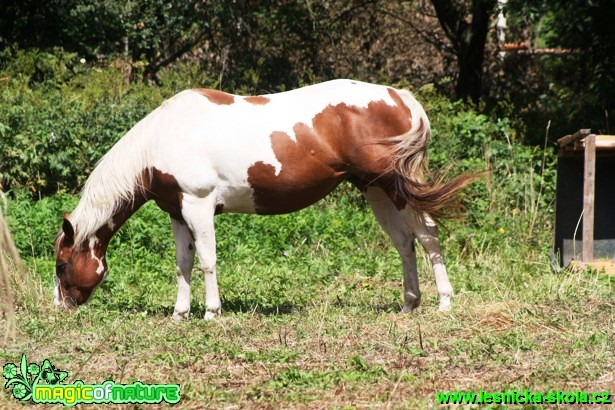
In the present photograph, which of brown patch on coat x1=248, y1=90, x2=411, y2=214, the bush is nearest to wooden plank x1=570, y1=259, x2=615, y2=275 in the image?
brown patch on coat x1=248, y1=90, x2=411, y2=214

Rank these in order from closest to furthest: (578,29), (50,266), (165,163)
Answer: (165,163)
(50,266)
(578,29)

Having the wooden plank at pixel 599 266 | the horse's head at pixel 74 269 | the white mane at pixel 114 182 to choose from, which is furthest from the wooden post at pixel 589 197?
the horse's head at pixel 74 269

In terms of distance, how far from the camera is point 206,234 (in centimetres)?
624

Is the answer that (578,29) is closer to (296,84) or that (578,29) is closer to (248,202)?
(296,84)

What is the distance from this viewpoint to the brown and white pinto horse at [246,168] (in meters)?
6.21

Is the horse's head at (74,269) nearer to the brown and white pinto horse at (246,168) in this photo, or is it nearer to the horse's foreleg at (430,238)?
the brown and white pinto horse at (246,168)

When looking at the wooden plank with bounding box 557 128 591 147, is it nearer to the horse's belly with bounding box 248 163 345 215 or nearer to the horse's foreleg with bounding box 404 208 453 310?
the horse's foreleg with bounding box 404 208 453 310

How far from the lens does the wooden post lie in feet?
24.0

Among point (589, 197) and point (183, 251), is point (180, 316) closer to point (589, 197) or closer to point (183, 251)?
point (183, 251)

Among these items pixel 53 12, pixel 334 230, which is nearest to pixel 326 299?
pixel 334 230

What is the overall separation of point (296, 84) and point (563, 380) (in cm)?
945

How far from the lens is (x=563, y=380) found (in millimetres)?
4520

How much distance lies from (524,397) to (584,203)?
11.7 ft

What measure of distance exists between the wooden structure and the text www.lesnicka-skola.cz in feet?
11.0
